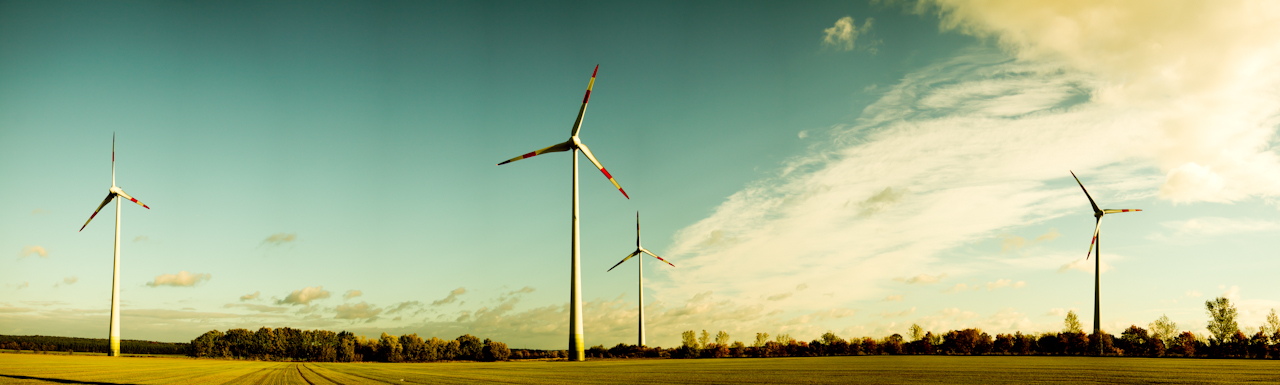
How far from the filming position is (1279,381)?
32969 millimetres

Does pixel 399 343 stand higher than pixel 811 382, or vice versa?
pixel 811 382

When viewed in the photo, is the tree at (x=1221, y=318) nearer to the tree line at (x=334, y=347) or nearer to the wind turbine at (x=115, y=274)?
the tree line at (x=334, y=347)

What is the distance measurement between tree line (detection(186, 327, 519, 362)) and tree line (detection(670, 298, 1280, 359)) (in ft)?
163

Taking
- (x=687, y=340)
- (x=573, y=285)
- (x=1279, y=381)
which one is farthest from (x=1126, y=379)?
(x=687, y=340)

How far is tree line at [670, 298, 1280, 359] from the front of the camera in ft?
251

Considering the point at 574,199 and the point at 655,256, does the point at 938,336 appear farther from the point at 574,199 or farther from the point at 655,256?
the point at 574,199

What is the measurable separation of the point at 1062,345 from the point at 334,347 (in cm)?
13989

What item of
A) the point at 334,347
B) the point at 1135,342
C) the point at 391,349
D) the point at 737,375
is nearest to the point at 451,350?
the point at 391,349

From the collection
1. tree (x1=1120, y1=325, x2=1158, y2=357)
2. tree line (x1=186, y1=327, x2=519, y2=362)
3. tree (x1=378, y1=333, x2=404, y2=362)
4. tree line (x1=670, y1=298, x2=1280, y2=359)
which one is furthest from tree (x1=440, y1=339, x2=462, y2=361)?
tree (x1=1120, y1=325, x2=1158, y2=357)

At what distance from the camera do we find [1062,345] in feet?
292

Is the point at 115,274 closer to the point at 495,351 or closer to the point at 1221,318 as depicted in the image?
the point at 495,351

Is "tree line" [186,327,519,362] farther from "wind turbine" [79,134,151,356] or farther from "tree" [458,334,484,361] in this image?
"wind turbine" [79,134,151,356]

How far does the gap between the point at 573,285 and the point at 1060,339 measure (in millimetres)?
79173

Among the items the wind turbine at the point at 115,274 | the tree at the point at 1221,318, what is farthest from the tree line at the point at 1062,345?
the wind turbine at the point at 115,274
